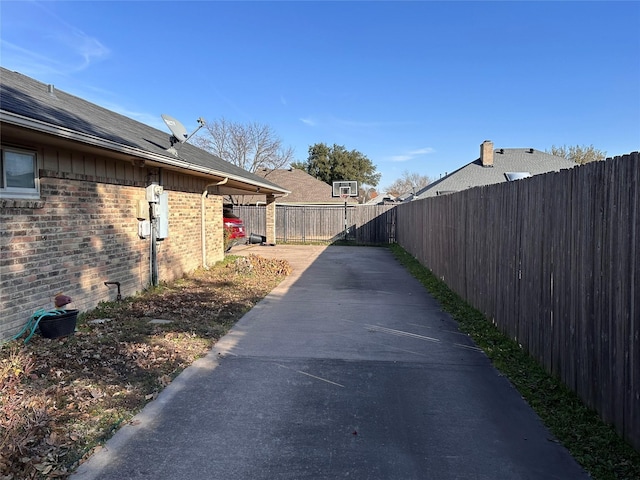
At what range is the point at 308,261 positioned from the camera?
15.4m

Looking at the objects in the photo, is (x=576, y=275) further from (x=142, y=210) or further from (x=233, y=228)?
(x=233, y=228)

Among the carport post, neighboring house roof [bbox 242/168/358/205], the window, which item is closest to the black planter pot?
the window

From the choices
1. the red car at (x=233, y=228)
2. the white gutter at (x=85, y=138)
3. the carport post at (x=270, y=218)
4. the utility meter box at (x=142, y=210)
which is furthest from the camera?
the carport post at (x=270, y=218)

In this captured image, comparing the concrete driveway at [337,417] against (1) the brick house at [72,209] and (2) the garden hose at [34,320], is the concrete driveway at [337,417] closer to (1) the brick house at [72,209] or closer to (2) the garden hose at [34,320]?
(2) the garden hose at [34,320]

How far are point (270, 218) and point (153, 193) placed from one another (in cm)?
1269

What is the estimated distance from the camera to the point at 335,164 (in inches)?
1930

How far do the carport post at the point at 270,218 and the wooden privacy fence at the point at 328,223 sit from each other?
105 inches

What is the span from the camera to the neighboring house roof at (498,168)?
2797cm

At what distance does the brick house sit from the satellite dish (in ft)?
3.78

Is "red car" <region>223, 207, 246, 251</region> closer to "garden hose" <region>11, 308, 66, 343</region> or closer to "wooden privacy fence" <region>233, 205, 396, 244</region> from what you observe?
"wooden privacy fence" <region>233, 205, 396, 244</region>

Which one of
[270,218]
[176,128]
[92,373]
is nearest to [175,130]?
[176,128]

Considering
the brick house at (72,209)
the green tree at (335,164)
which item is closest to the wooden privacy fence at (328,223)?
the brick house at (72,209)

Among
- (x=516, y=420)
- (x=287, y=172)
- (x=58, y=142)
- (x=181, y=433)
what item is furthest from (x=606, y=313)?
(x=287, y=172)

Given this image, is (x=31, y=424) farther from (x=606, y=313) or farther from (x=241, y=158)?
(x=241, y=158)
